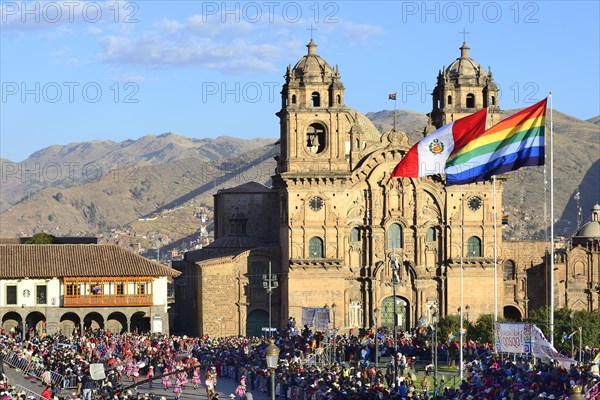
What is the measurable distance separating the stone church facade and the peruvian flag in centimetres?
3089

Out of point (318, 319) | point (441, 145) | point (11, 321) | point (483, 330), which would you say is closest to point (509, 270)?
point (483, 330)

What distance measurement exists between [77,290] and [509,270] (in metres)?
26.7

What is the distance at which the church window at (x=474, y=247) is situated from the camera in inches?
3701

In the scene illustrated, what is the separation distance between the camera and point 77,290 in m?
92.6

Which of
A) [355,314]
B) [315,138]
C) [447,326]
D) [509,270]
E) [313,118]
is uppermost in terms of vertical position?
[313,118]

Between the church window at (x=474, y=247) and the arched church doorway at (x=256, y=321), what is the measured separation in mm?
12727

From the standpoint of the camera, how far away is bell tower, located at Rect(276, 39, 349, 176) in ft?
302

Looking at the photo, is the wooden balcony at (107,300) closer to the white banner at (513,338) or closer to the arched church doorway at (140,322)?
the arched church doorway at (140,322)

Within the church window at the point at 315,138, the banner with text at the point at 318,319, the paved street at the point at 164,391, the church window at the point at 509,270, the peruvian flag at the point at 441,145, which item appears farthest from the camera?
the church window at the point at 509,270

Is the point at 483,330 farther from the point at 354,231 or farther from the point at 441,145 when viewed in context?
the point at 441,145

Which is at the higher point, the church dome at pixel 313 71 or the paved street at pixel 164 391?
the church dome at pixel 313 71

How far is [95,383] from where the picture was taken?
65.0m

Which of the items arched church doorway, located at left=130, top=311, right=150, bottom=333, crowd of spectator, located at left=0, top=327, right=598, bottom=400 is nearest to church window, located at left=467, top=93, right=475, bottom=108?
crowd of spectator, located at left=0, top=327, right=598, bottom=400

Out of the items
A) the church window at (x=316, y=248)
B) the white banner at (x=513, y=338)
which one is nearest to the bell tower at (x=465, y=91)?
the church window at (x=316, y=248)
